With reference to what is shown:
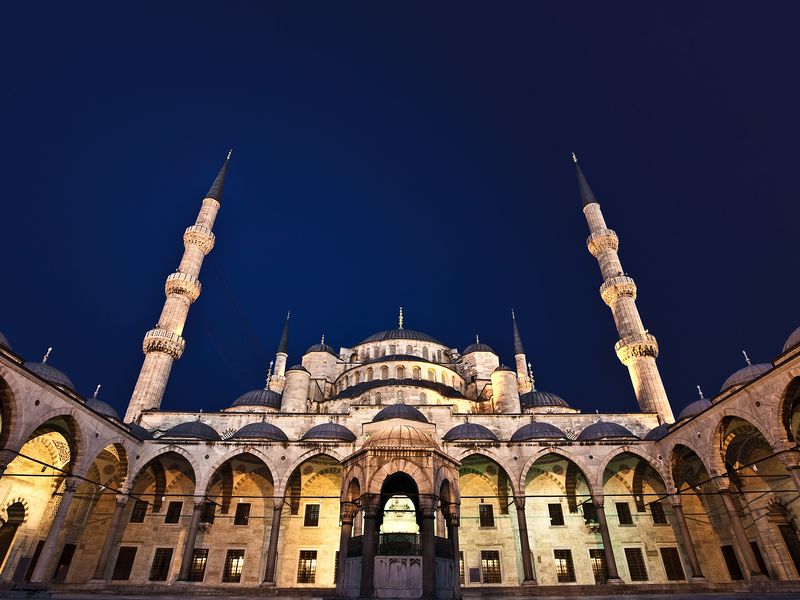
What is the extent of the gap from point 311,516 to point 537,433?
11.2m

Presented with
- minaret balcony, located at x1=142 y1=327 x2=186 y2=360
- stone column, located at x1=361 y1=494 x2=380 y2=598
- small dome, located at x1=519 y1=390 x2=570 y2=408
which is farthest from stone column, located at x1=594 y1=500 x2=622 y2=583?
minaret balcony, located at x1=142 y1=327 x2=186 y2=360

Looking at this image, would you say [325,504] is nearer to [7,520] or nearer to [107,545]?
[107,545]

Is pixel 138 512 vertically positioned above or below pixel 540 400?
below

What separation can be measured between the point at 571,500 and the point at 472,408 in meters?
8.06

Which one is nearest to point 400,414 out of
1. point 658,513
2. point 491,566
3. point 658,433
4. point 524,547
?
point 524,547

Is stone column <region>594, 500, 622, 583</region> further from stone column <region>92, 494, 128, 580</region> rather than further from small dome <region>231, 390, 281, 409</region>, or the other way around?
stone column <region>92, 494, 128, 580</region>

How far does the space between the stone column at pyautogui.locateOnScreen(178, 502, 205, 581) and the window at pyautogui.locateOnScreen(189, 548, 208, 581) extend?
97cm

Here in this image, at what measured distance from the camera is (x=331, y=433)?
845 inches

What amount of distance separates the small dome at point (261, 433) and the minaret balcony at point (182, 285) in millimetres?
12116

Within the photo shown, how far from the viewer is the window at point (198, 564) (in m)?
20.3

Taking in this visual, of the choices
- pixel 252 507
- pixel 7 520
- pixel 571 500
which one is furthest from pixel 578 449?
pixel 7 520

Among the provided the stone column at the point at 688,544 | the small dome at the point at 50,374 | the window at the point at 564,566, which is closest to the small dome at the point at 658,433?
the stone column at the point at 688,544

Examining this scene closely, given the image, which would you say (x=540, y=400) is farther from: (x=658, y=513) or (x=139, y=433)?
(x=139, y=433)

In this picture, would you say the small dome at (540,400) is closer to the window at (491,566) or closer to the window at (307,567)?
the window at (491,566)
